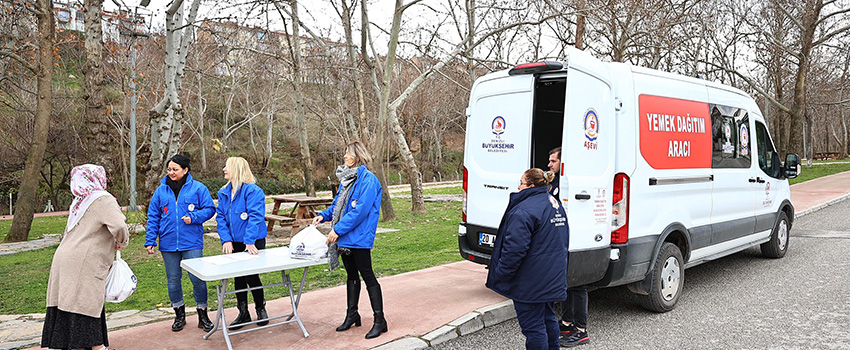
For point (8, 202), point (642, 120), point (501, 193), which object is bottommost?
point (8, 202)

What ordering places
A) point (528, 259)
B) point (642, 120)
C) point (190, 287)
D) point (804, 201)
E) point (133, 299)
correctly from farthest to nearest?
point (804, 201), point (190, 287), point (133, 299), point (642, 120), point (528, 259)

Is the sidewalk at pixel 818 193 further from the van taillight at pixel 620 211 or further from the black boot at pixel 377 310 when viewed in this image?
the black boot at pixel 377 310

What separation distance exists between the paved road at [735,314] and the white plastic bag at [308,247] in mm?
1316

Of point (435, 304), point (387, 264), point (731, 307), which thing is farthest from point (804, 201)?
point (435, 304)

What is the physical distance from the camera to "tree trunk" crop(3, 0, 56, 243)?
12461mm

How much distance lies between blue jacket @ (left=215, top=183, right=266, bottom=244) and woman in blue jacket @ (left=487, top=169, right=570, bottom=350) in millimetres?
2256

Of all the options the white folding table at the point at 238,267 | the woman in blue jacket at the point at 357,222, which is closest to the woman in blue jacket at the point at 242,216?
the white folding table at the point at 238,267

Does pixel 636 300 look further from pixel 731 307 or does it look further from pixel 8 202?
pixel 8 202

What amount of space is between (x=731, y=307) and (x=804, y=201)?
13640 millimetres

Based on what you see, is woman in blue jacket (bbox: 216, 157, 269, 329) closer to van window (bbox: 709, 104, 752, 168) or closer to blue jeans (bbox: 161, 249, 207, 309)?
blue jeans (bbox: 161, 249, 207, 309)

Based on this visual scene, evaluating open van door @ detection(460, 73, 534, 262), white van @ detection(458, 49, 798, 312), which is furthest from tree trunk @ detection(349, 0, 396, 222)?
white van @ detection(458, 49, 798, 312)

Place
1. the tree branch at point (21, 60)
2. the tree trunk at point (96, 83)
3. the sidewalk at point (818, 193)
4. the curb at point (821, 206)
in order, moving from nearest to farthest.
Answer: the tree trunk at point (96, 83) → the tree branch at point (21, 60) → the curb at point (821, 206) → the sidewalk at point (818, 193)

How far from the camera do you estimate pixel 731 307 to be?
5.95 metres

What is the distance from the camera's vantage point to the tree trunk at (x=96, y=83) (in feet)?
36.2
